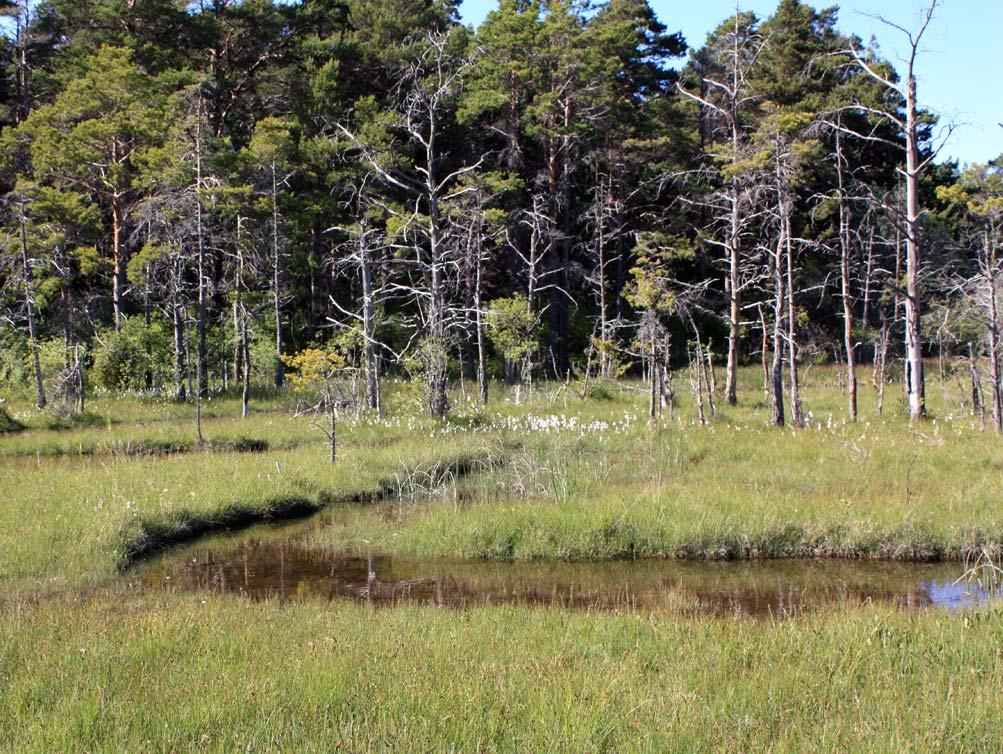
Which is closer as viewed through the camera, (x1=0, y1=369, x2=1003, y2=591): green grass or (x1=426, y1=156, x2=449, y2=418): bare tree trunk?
(x1=0, y1=369, x2=1003, y2=591): green grass

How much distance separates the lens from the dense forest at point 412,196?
947 inches

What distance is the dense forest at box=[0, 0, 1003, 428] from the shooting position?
24047mm

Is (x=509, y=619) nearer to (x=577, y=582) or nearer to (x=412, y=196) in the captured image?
(x=577, y=582)

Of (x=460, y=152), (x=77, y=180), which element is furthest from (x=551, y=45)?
(x=77, y=180)

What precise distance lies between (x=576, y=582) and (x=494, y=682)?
4448 millimetres

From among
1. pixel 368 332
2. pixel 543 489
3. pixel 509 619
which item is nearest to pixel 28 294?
pixel 368 332

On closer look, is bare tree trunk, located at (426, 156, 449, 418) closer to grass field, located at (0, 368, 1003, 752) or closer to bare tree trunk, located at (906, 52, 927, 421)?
grass field, located at (0, 368, 1003, 752)

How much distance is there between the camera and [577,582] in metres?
10.1

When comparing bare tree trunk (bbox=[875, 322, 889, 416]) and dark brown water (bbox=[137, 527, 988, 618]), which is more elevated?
bare tree trunk (bbox=[875, 322, 889, 416])

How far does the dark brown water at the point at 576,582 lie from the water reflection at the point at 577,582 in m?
0.01

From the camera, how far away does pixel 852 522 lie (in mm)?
11156

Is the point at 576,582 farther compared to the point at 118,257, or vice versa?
the point at 118,257

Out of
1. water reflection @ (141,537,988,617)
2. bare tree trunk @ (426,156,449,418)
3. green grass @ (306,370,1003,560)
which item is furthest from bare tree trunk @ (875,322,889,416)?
water reflection @ (141,537,988,617)

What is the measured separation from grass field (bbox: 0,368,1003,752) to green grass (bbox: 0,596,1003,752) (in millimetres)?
25
